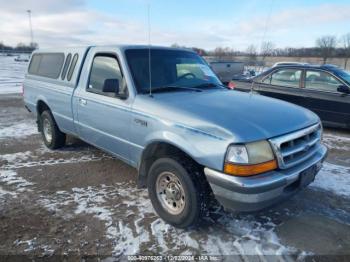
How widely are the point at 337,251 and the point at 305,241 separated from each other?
11.7 inches

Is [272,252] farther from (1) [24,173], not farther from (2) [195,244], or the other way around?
(1) [24,173]

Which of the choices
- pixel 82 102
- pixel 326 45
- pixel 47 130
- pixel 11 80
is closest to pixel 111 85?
pixel 82 102

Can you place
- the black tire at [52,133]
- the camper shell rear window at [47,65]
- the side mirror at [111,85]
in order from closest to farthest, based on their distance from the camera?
the side mirror at [111,85], the camper shell rear window at [47,65], the black tire at [52,133]

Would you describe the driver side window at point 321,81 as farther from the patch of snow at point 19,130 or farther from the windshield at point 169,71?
the patch of snow at point 19,130

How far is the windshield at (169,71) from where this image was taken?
4.02m

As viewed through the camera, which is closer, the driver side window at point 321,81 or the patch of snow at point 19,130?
the patch of snow at point 19,130

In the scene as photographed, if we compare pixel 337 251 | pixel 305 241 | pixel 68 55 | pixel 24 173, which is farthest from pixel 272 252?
pixel 68 55

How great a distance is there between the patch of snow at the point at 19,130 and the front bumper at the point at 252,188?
228 inches

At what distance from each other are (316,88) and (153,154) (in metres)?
5.75

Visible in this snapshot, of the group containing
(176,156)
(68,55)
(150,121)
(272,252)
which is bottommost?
(272,252)

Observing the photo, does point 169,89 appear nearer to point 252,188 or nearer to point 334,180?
point 252,188

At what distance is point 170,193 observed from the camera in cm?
352

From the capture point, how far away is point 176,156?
3363mm

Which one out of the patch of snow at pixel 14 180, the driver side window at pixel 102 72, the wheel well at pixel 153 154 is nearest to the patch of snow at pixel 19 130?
the patch of snow at pixel 14 180
